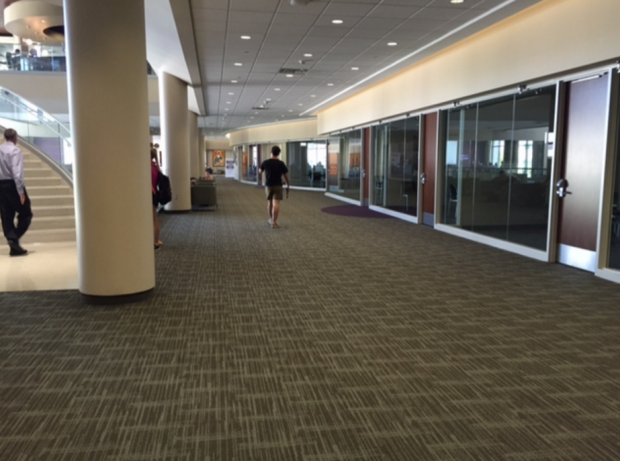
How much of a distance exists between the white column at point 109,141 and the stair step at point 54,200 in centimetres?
590

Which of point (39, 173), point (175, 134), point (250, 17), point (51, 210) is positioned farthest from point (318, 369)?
point (175, 134)

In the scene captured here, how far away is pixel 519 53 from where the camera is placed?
324 inches

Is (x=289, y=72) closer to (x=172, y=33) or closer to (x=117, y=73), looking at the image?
(x=172, y=33)

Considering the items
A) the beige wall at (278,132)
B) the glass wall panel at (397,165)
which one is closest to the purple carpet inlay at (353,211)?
the glass wall panel at (397,165)

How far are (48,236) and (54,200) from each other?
1498mm

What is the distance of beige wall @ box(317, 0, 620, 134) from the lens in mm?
6578

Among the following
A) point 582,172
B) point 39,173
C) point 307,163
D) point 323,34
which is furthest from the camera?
point 307,163

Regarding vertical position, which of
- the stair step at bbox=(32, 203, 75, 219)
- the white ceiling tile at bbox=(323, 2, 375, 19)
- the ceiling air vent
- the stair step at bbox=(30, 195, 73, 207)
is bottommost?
the stair step at bbox=(32, 203, 75, 219)

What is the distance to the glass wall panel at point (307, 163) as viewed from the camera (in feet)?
89.5

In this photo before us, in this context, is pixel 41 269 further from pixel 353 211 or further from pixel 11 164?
pixel 353 211

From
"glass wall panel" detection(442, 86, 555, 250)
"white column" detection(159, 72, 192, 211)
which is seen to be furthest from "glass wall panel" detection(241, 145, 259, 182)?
"glass wall panel" detection(442, 86, 555, 250)

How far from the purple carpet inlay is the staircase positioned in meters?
7.49

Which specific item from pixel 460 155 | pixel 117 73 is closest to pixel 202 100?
pixel 460 155

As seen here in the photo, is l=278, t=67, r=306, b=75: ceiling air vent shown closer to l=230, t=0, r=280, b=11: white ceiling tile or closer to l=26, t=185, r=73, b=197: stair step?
l=230, t=0, r=280, b=11: white ceiling tile
